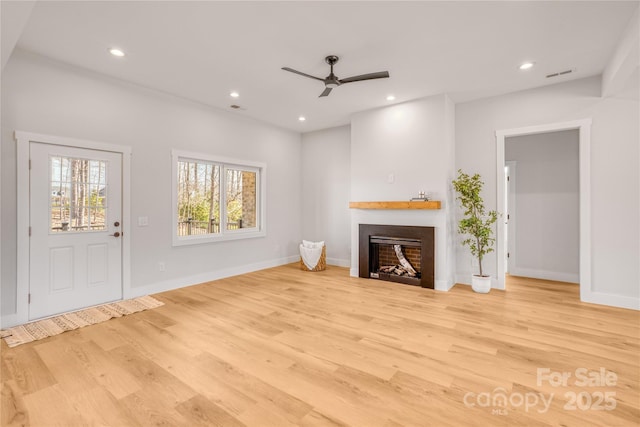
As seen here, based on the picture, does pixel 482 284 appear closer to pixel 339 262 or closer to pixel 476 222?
pixel 476 222

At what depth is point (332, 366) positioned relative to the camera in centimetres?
227

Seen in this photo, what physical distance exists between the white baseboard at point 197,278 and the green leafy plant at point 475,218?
3.58 metres

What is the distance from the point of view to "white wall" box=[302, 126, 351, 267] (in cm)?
610

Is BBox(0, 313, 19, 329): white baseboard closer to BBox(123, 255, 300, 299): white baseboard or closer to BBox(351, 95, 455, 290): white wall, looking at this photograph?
BBox(123, 255, 300, 299): white baseboard

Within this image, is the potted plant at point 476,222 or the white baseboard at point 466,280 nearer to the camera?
the potted plant at point 476,222

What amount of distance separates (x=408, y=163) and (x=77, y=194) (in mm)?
4479

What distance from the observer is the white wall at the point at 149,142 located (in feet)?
10.1

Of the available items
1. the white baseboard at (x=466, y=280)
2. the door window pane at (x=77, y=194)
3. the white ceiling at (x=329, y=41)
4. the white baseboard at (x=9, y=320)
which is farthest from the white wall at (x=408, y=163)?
the white baseboard at (x=9, y=320)

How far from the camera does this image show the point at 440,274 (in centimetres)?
435

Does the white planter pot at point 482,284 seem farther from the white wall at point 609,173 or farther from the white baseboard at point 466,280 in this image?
the white wall at point 609,173

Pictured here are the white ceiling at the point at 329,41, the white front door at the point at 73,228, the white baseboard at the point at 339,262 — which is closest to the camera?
the white ceiling at the point at 329,41

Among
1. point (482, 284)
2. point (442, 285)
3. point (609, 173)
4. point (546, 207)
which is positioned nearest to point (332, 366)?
point (442, 285)

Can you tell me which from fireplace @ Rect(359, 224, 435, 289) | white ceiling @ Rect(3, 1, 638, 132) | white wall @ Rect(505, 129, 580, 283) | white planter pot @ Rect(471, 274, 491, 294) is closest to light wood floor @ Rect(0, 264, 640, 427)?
white planter pot @ Rect(471, 274, 491, 294)

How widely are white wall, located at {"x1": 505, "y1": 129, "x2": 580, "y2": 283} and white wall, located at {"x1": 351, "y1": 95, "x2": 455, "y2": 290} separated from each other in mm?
1587
